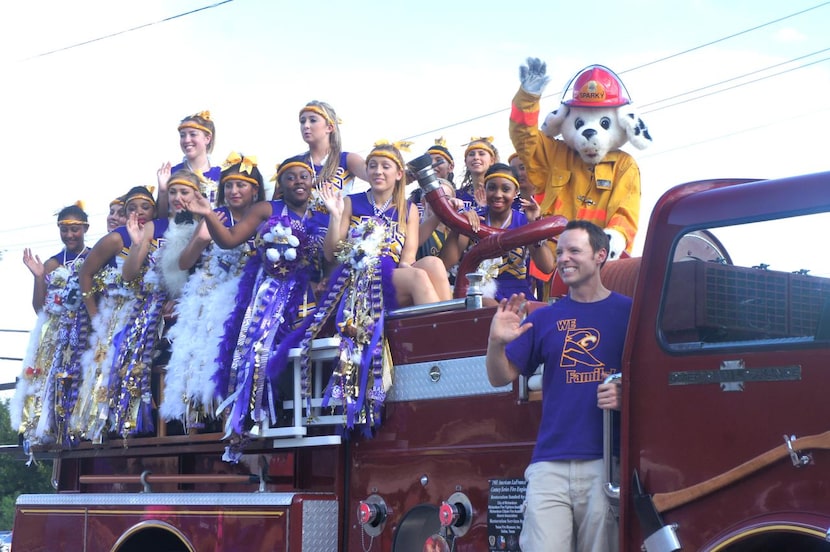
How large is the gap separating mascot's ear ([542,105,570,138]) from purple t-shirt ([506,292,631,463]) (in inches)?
105

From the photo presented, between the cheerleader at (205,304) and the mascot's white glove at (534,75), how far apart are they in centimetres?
182

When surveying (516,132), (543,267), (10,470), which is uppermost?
(516,132)

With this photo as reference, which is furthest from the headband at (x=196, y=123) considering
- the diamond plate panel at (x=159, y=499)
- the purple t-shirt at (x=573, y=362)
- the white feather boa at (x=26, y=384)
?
the purple t-shirt at (x=573, y=362)

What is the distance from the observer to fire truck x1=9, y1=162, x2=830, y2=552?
13.3 ft

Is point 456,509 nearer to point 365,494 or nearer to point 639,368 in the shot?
point 365,494

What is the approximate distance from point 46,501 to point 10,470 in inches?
1695

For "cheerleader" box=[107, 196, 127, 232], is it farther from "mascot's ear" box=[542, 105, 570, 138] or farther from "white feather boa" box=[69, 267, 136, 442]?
"mascot's ear" box=[542, 105, 570, 138]

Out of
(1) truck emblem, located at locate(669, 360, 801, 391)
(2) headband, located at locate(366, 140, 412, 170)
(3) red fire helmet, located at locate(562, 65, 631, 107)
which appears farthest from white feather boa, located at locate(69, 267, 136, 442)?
(1) truck emblem, located at locate(669, 360, 801, 391)

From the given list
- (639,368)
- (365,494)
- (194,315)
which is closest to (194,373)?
(194,315)

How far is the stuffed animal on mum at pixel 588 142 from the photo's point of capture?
7.07 meters

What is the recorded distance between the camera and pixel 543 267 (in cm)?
707

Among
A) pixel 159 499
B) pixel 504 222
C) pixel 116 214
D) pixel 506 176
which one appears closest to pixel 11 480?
pixel 116 214

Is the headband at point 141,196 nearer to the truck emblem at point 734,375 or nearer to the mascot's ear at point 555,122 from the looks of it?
the mascot's ear at point 555,122

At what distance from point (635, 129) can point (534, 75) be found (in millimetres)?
696
